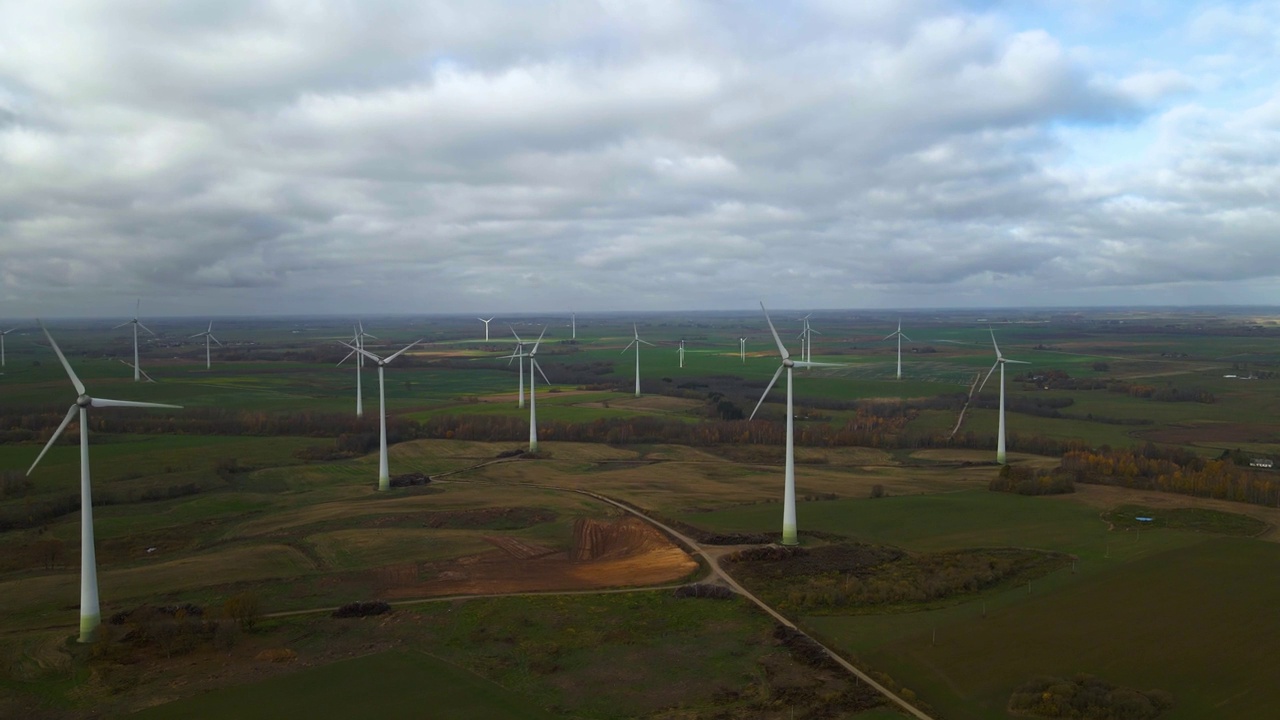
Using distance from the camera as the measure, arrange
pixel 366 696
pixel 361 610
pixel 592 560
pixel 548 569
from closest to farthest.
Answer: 1. pixel 366 696
2. pixel 361 610
3. pixel 548 569
4. pixel 592 560

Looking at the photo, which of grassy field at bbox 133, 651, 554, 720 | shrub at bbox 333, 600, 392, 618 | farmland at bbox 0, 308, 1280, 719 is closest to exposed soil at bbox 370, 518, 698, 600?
farmland at bbox 0, 308, 1280, 719

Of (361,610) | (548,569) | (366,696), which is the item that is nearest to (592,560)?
(548,569)

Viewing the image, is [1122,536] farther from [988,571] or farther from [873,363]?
[873,363]

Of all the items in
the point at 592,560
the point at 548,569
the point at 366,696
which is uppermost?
the point at 366,696

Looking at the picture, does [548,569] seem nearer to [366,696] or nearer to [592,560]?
[592,560]

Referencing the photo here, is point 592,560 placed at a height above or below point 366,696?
below

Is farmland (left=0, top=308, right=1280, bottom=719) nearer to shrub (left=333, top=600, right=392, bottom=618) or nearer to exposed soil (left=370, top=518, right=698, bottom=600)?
exposed soil (left=370, top=518, right=698, bottom=600)

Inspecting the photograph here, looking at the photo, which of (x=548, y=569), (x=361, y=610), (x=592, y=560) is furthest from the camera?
(x=592, y=560)
